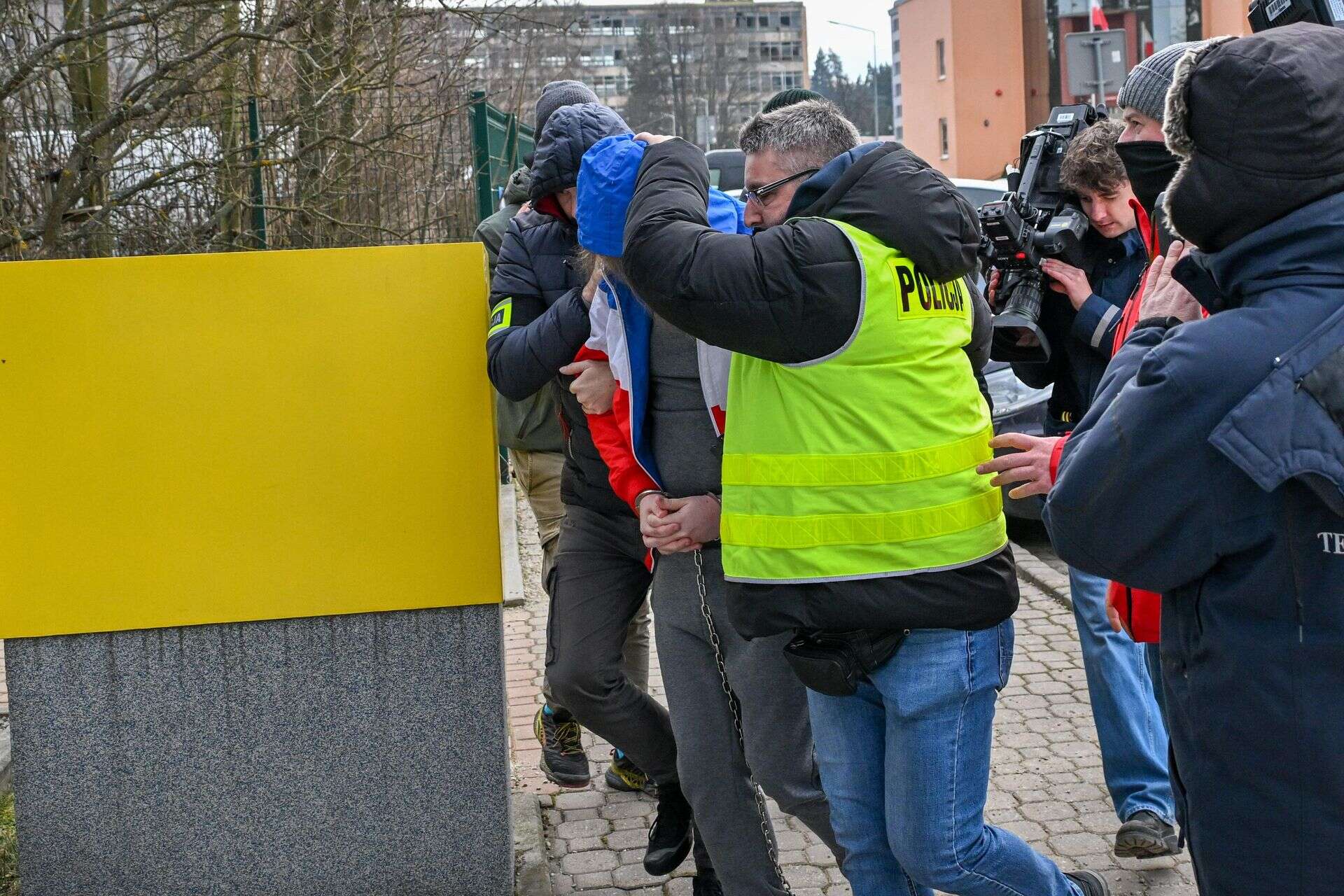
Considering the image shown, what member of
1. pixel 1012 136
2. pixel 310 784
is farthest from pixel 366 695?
pixel 1012 136

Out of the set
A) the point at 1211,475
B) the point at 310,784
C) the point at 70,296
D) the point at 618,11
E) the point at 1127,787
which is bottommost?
the point at 1127,787

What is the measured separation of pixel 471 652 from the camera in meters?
3.36

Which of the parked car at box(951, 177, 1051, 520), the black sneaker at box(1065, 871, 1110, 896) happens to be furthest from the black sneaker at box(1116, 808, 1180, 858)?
the parked car at box(951, 177, 1051, 520)

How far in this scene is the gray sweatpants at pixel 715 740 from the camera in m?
3.10

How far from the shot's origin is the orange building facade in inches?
1375

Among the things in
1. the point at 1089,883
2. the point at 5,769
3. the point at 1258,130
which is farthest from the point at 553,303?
the point at 5,769

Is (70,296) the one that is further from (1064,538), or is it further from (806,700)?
(1064,538)

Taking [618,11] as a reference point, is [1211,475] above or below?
below

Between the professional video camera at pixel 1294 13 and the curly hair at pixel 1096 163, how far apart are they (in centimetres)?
85

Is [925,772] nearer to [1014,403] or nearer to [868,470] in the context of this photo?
[868,470]

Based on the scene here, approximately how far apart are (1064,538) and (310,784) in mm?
2068

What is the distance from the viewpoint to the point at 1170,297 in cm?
219

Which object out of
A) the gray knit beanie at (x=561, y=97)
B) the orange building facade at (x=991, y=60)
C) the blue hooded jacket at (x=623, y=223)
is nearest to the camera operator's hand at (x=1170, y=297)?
the blue hooded jacket at (x=623, y=223)

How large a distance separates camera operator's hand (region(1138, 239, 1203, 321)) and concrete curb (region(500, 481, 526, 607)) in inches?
165
